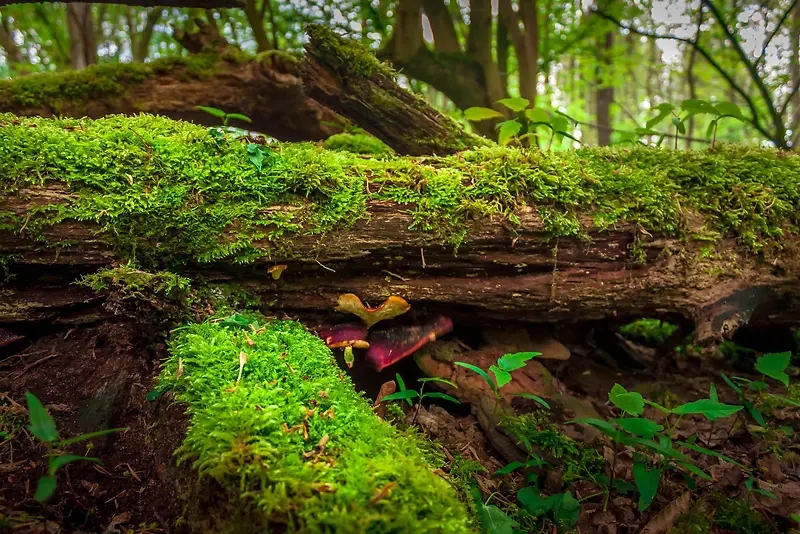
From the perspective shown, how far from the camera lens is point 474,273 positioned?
259cm

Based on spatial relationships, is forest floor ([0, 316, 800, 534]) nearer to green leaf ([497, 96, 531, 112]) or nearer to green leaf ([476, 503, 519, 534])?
green leaf ([476, 503, 519, 534])

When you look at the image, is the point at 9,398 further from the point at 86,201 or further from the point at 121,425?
the point at 86,201

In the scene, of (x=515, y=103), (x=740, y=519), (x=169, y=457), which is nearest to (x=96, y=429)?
(x=169, y=457)

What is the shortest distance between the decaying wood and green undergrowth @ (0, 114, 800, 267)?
0.24ft

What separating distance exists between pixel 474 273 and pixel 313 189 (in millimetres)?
1116

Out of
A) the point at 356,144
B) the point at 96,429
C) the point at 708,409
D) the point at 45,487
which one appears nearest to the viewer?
the point at 45,487

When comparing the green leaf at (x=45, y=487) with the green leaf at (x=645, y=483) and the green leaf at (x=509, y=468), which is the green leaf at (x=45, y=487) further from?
the green leaf at (x=645, y=483)

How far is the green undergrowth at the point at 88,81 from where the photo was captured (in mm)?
4074

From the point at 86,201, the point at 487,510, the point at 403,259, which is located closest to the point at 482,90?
the point at 403,259

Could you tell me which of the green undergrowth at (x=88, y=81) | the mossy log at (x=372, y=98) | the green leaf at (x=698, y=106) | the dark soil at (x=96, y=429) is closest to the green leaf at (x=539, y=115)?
the mossy log at (x=372, y=98)

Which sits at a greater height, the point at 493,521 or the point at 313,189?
the point at 313,189

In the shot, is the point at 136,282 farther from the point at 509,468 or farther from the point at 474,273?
the point at 509,468

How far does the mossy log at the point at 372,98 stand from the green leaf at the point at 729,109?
179cm

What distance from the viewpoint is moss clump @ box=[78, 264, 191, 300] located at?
6.60 feet
